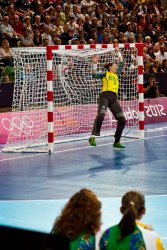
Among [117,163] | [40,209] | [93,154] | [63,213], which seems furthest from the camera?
[93,154]

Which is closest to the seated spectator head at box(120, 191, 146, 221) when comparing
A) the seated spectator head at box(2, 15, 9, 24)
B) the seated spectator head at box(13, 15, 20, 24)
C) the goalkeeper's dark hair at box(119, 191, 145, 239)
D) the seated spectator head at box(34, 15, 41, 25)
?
the goalkeeper's dark hair at box(119, 191, 145, 239)

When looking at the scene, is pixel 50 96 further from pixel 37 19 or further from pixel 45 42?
pixel 37 19

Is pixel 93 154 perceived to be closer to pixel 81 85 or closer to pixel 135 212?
pixel 81 85

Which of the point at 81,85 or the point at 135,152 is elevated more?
the point at 81,85

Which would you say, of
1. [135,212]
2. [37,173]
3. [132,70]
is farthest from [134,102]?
[135,212]

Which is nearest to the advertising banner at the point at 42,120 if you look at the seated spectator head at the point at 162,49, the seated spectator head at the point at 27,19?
the seated spectator head at the point at 27,19

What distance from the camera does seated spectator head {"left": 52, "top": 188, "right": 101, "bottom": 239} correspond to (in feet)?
14.6

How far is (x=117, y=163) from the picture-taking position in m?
14.7

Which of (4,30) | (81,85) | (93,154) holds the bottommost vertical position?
(93,154)

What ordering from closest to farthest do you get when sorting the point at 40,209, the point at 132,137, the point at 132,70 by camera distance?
1. the point at 40,209
2. the point at 132,137
3. the point at 132,70

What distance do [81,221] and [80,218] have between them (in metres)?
0.02

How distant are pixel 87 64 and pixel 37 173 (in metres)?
6.27

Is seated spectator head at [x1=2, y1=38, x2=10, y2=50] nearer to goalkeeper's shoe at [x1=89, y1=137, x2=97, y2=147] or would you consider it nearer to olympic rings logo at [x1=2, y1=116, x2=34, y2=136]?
olympic rings logo at [x1=2, y1=116, x2=34, y2=136]

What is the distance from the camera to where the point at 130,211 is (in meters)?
4.61
